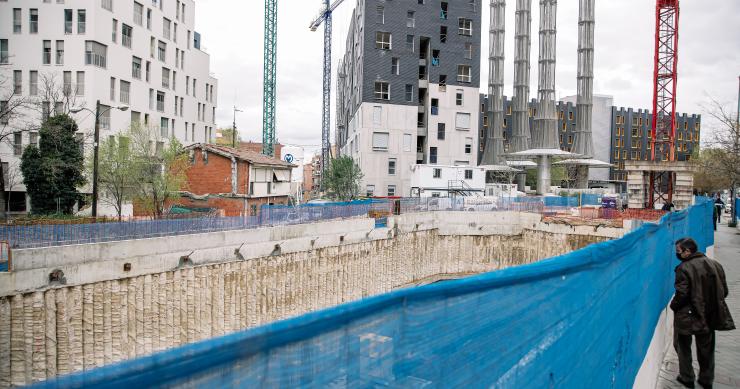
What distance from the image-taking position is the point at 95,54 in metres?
41.6

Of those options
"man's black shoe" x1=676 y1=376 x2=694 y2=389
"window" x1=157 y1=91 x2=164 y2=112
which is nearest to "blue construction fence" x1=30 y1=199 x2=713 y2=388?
"man's black shoe" x1=676 y1=376 x2=694 y2=389

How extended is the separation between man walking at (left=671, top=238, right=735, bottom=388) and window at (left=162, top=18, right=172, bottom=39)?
5439 cm

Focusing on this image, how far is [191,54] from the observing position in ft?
188

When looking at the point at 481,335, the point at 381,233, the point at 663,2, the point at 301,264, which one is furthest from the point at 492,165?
the point at 481,335

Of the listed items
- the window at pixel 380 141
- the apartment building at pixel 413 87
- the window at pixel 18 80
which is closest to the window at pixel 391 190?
the apartment building at pixel 413 87

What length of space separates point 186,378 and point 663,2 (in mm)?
62730

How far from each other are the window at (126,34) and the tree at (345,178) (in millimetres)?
23448

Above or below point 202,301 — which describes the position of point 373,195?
above

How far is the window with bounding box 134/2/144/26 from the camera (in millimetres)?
46500

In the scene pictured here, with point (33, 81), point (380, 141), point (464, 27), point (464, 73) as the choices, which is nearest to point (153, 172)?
point (33, 81)

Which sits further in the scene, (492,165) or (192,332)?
(492,165)

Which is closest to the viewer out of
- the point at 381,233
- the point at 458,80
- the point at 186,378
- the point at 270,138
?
the point at 186,378

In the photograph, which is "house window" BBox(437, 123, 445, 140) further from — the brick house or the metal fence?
the brick house

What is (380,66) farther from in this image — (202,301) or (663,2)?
(202,301)
